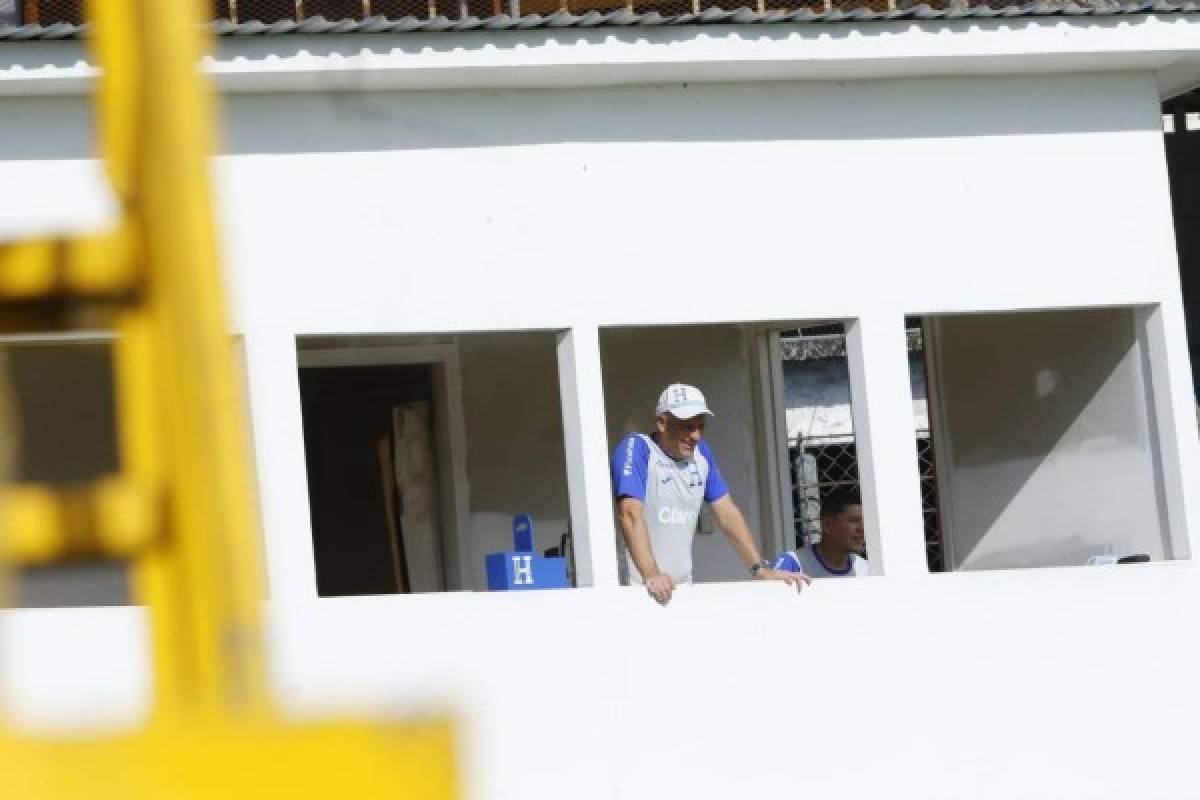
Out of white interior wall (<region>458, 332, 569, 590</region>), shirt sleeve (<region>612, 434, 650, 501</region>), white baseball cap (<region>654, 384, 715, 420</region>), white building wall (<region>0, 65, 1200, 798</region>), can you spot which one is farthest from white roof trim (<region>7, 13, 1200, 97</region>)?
white interior wall (<region>458, 332, 569, 590</region>)

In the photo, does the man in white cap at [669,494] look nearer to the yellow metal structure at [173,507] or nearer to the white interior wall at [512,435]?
the white interior wall at [512,435]

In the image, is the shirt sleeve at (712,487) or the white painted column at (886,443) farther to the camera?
the white painted column at (886,443)

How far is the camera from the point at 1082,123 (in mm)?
11906

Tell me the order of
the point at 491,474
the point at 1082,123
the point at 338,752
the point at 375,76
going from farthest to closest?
the point at 491,474 < the point at 1082,123 < the point at 375,76 < the point at 338,752

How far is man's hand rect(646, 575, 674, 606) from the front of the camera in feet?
34.4

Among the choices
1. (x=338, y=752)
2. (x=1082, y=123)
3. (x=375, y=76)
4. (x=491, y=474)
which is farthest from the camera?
(x=491, y=474)

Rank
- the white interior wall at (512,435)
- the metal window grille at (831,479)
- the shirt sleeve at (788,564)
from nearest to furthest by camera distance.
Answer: the shirt sleeve at (788,564), the white interior wall at (512,435), the metal window grille at (831,479)

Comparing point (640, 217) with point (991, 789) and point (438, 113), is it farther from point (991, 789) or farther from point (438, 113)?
point (991, 789)

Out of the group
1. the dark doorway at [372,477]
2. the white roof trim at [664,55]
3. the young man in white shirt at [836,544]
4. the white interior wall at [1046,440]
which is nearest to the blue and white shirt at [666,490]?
the young man in white shirt at [836,544]

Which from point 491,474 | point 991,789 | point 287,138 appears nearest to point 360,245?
point 287,138

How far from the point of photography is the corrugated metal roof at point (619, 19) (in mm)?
10586

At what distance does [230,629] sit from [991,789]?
9138 mm

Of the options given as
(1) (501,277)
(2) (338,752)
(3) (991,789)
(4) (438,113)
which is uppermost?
(4) (438,113)

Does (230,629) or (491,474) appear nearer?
(230,629)
